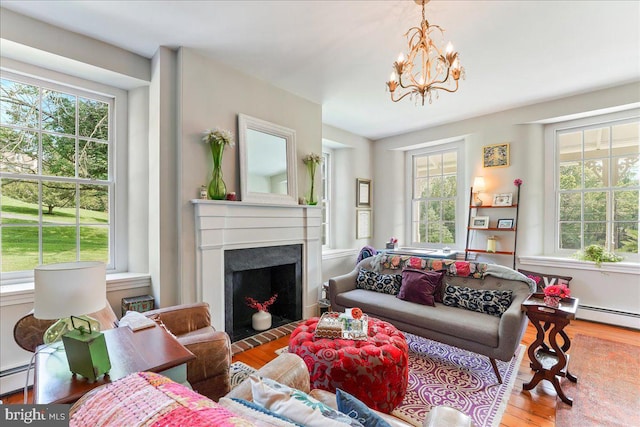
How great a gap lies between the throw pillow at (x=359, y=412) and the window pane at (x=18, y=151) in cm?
311

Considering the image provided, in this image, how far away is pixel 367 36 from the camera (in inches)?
96.0

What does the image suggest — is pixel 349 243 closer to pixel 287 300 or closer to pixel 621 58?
pixel 287 300

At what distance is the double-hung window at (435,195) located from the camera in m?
4.83

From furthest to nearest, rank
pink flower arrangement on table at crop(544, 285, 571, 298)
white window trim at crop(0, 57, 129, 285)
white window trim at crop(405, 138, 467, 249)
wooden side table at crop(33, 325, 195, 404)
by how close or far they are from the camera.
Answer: white window trim at crop(405, 138, 467, 249), white window trim at crop(0, 57, 129, 285), pink flower arrangement on table at crop(544, 285, 571, 298), wooden side table at crop(33, 325, 195, 404)

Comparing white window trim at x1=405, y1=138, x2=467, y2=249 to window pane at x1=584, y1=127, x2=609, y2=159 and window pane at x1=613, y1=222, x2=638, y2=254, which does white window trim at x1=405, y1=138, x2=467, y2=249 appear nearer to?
window pane at x1=584, y1=127, x2=609, y2=159

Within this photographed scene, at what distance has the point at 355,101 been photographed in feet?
12.5

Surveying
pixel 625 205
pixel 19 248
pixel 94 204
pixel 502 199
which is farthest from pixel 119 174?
pixel 625 205

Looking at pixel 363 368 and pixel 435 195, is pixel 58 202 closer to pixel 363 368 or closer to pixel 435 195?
pixel 363 368

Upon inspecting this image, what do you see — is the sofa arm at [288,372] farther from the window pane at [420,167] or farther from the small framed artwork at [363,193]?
the window pane at [420,167]

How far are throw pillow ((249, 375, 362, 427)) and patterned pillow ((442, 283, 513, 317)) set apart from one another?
7.43 feet

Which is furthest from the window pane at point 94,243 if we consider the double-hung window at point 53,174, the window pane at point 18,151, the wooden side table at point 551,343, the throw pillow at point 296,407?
the wooden side table at point 551,343

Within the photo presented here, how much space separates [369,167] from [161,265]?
396 cm

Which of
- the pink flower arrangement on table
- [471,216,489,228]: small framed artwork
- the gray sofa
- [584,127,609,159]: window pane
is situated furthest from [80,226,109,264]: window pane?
[584,127,609,159]: window pane

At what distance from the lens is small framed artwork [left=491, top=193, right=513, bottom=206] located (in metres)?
4.09
